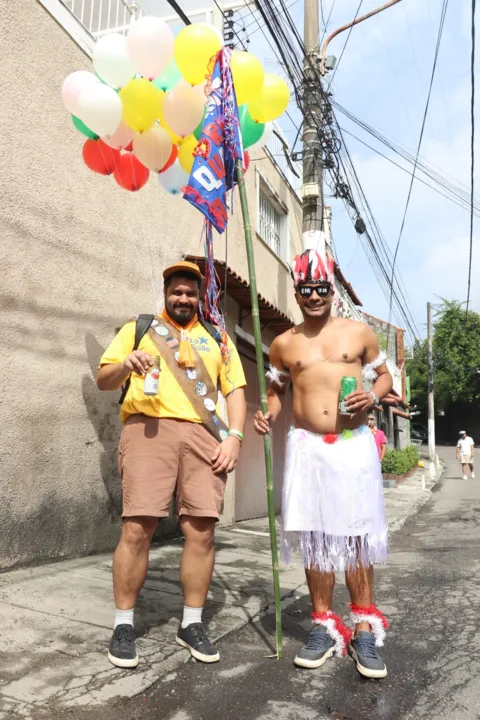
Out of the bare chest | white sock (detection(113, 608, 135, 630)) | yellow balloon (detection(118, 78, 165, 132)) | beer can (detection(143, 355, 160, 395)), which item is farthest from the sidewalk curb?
yellow balloon (detection(118, 78, 165, 132))

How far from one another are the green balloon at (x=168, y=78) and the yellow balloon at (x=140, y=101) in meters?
0.05

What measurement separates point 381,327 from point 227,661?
29567 millimetres

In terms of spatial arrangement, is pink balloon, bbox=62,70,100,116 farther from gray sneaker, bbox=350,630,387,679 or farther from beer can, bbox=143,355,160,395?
gray sneaker, bbox=350,630,387,679

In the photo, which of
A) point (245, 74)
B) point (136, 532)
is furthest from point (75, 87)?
point (136, 532)

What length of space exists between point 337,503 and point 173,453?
854 millimetres

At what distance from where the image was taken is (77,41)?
17.3 ft

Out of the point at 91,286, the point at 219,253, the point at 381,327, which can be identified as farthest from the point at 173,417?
the point at 381,327

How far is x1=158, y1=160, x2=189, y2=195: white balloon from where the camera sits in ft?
14.3

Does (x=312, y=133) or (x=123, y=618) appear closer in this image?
(x=123, y=618)

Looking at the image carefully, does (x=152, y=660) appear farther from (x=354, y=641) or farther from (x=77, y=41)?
(x=77, y=41)

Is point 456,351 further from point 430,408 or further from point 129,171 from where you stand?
point 129,171

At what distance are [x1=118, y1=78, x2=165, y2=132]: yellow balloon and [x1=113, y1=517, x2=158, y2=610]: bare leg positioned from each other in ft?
8.23

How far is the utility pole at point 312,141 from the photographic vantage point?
7.45 meters

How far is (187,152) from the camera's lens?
161 inches
